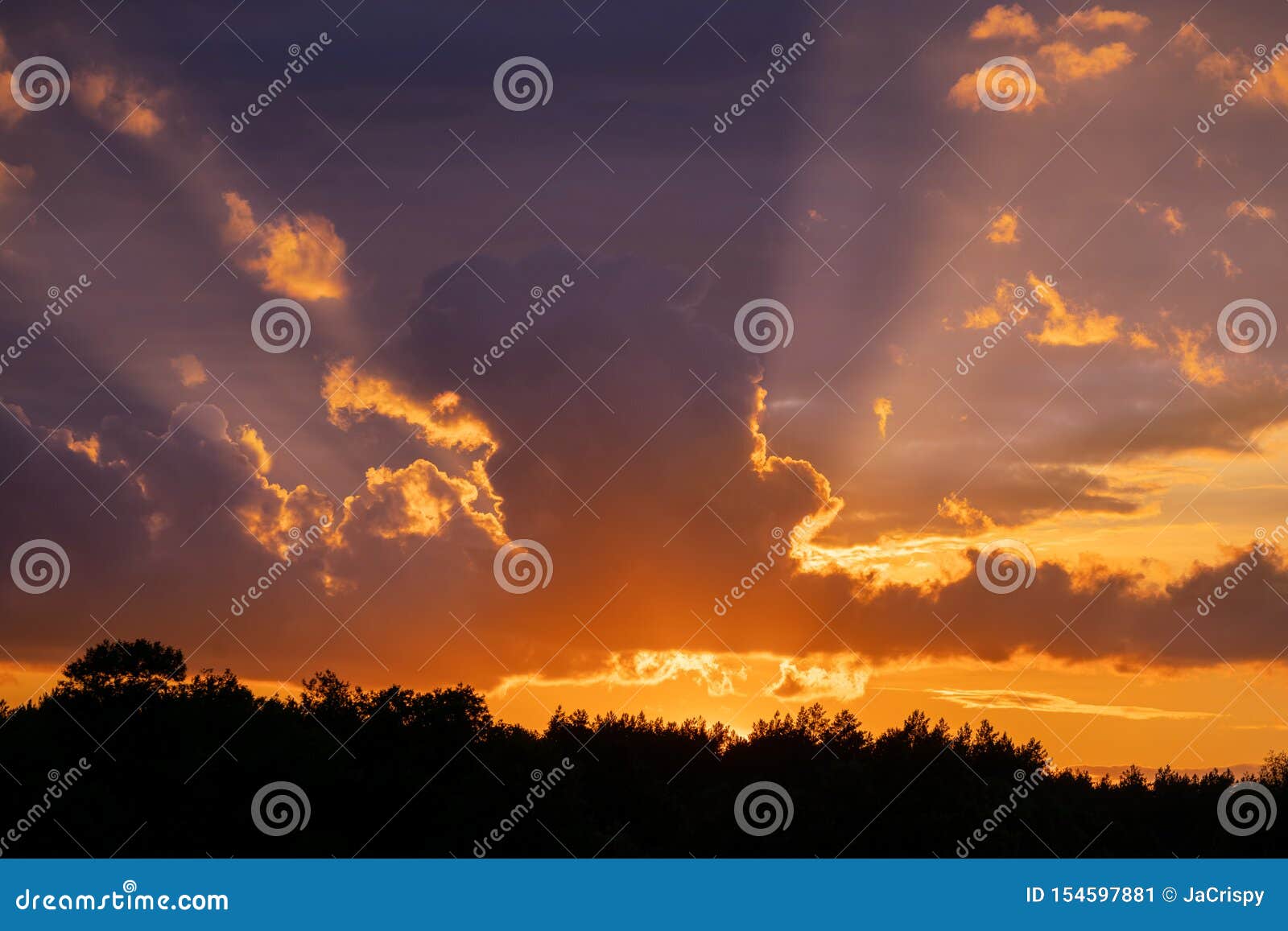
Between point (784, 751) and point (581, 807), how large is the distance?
21.2m

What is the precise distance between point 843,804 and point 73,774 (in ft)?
199

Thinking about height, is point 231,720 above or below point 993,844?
below

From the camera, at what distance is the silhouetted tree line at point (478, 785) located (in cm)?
9850

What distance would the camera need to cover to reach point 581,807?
104 m

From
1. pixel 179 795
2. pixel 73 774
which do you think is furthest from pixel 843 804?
pixel 73 774

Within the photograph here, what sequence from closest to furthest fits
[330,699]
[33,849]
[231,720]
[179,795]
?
1. [33,849]
2. [179,795]
3. [231,720]
4. [330,699]

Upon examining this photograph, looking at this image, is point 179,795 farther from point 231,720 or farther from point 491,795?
point 491,795

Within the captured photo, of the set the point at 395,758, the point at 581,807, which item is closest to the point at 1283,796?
the point at 581,807

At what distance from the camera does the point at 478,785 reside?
10225 centimetres

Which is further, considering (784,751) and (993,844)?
(784,751)

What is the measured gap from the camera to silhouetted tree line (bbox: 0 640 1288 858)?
323 ft

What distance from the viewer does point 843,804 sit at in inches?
4262

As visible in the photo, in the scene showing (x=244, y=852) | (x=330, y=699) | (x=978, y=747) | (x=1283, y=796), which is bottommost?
(x=244, y=852)

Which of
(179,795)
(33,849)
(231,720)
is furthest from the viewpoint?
(231,720)
